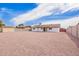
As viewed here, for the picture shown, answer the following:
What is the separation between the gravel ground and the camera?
519 cm

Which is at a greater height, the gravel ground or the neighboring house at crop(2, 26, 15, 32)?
the neighboring house at crop(2, 26, 15, 32)

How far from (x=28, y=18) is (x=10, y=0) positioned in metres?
0.60

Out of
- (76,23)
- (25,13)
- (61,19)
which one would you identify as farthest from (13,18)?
(76,23)

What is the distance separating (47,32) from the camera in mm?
5539

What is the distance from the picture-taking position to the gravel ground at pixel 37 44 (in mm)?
5191

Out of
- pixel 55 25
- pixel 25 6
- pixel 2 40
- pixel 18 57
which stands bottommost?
pixel 18 57

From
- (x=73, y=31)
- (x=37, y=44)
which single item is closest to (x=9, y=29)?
(x=37, y=44)

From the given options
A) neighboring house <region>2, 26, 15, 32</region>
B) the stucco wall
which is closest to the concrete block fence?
the stucco wall

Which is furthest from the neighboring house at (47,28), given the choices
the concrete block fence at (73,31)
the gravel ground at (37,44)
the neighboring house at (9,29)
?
the neighboring house at (9,29)

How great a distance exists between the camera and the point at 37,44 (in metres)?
5.37

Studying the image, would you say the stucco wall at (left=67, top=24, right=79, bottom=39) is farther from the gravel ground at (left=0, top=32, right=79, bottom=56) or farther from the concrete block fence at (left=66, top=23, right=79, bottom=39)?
the gravel ground at (left=0, top=32, right=79, bottom=56)

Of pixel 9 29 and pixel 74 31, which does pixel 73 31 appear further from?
pixel 9 29

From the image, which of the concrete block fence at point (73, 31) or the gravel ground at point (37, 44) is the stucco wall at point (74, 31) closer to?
the concrete block fence at point (73, 31)

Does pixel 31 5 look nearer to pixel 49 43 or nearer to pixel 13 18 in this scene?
pixel 13 18
